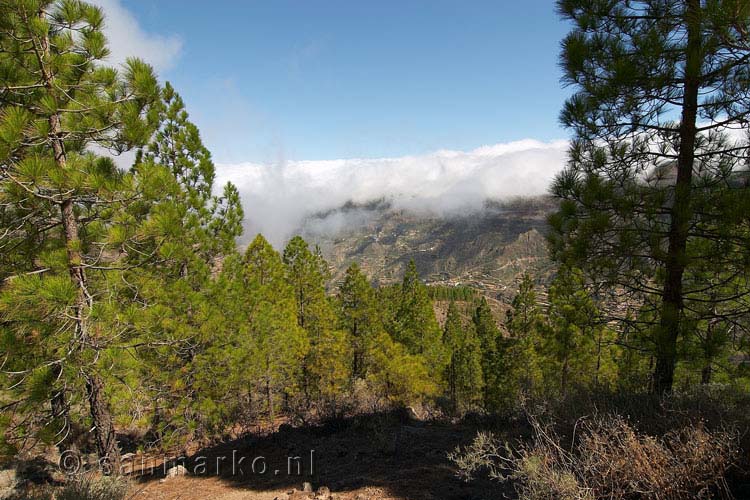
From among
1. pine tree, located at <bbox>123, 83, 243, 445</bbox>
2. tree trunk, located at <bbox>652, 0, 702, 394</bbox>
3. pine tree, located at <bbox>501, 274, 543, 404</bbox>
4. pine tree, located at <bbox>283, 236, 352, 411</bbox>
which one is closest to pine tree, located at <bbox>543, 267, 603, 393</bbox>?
pine tree, located at <bbox>501, 274, 543, 404</bbox>

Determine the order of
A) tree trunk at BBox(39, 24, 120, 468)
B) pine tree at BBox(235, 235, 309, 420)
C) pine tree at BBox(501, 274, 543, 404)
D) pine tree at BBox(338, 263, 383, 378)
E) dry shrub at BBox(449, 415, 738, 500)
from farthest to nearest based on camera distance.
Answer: pine tree at BBox(501, 274, 543, 404), pine tree at BBox(338, 263, 383, 378), pine tree at BBox(235, 235, 309, 420), tree trunk at BBox(39, 24, 120, 468), dry shrub at BBox(449, 415, 738, 500)

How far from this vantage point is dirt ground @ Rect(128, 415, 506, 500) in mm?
5340

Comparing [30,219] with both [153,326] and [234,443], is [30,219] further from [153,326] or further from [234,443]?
[234,443]

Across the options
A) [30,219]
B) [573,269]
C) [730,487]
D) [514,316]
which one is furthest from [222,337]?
[514,316]

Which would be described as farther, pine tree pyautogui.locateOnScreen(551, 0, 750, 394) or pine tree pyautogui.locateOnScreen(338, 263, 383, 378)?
pine tree pyautogui.locateOnScreen(338, 263, 383, 378)

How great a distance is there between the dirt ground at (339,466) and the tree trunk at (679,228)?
3142mm

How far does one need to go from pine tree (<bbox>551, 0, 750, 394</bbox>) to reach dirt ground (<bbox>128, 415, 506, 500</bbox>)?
12.5 feet

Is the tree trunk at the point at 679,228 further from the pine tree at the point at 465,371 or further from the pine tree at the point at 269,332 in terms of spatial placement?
the pine tree at the point at 465,371

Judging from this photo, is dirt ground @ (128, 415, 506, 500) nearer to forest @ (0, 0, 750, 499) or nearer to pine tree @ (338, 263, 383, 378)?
forest @ (0, 0, 750, 499)

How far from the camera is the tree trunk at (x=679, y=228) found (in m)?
4.99

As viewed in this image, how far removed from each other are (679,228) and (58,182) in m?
8.05

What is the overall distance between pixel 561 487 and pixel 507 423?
5.20 m

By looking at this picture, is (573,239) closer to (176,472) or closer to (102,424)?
(102,424)

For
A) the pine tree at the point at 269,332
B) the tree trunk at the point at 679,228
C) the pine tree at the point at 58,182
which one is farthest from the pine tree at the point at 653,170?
the pine tree at the point at 269,332
